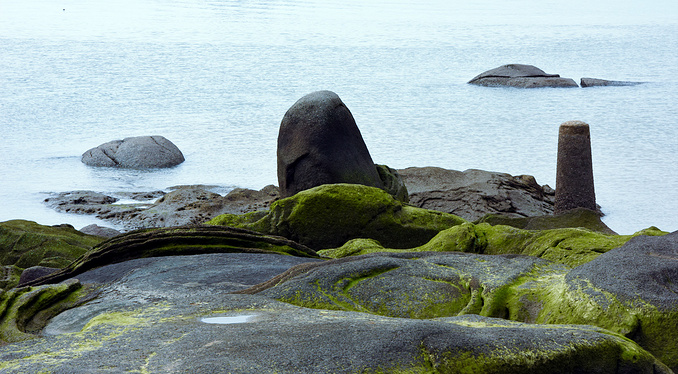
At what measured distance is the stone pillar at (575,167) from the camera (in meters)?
10.7

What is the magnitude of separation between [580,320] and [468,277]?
0.89m

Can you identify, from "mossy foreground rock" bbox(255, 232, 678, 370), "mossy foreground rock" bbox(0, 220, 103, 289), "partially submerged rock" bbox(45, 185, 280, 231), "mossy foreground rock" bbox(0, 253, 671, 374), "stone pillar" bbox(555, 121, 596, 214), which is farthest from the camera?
"partially submerged rock" bbox(45, 185, 280, 231)

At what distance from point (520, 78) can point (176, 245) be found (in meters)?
23.0

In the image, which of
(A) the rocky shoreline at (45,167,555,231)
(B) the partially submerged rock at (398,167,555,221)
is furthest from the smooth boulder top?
(A) the rocky shoreline at (45,167,555,231)

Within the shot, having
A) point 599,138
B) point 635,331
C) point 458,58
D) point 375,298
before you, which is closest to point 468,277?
point 375,298

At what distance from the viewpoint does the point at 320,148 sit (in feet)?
33.7

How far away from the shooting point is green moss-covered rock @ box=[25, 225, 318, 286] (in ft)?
18.6

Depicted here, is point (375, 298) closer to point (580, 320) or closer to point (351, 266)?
point (351, 266)

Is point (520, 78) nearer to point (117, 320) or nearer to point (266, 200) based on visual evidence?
point (266, 200)

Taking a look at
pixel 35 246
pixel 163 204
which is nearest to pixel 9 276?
pixel 35 246

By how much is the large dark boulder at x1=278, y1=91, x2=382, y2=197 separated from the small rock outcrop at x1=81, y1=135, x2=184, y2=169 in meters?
6.33

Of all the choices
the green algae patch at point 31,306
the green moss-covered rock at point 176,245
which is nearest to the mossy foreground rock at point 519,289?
the green algae patch at point 31,306

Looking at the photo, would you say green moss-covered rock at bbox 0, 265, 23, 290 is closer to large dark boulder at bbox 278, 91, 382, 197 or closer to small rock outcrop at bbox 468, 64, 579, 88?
large dark boulder at bbox 278, 91, 382, 197

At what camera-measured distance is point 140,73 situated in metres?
27.3
